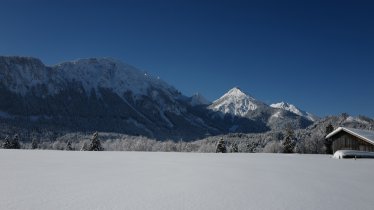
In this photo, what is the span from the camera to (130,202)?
1112 cm

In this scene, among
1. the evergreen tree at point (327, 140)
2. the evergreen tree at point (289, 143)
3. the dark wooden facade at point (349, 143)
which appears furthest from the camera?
the evergreen tree at point (289, 143)

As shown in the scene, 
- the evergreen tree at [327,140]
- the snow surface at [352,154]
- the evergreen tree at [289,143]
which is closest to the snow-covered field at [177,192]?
the snow surface at [352,154]

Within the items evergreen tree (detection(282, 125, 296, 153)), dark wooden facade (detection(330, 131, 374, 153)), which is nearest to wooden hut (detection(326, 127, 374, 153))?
dark wooden facade (detection(330, 131, 374, 153))

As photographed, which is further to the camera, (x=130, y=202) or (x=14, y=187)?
(x=14, y=187)

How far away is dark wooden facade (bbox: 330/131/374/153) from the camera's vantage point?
42.3 meters

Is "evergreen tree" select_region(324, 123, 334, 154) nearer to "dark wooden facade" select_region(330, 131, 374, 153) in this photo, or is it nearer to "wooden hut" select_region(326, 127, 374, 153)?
"dark wooden facade" select_region(330, 131, 374, 153)

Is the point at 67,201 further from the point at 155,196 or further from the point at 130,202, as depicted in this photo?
the point at 155,196

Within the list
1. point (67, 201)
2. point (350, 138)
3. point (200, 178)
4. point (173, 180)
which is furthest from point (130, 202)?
point (350, 138)

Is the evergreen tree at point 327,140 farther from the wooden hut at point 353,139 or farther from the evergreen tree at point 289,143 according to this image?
the wooden hut at point 353,139

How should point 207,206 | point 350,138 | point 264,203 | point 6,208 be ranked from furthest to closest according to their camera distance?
point 350,138, point 264,203, point 207,206, point 6,208

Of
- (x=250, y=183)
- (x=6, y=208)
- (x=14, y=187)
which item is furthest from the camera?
(x=250, y=183)

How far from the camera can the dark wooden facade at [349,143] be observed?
4230 centimetres

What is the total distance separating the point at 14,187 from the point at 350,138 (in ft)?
133

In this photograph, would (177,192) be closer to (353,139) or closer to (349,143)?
(353,139)
